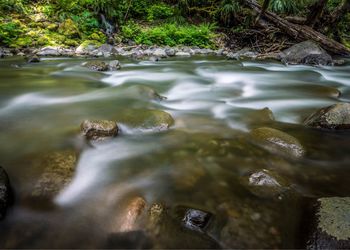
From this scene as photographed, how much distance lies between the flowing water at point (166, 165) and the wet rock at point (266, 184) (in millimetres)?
55

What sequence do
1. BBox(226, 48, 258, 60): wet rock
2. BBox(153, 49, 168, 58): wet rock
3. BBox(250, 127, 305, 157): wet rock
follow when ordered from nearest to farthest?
BBox(250, 127, 305, 157): wet rock
BBox(226, 48, 258, 60): wet rock
BBox(153, 49, 168, 58): wet rock

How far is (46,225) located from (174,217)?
2.78 feet

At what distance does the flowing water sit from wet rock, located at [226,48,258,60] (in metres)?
4.38

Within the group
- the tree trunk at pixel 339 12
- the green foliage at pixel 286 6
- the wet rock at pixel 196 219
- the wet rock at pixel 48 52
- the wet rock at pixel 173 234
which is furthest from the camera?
the green foliage at pixel 286 6

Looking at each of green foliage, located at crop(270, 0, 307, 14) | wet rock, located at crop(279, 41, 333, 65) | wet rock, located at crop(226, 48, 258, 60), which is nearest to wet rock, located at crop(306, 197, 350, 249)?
wet rock, located at crop(279, 41, 333, 65)

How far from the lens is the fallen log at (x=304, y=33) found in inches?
405

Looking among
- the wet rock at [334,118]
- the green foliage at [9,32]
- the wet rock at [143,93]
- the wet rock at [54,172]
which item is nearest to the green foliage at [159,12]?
the green foliage at [9,32]

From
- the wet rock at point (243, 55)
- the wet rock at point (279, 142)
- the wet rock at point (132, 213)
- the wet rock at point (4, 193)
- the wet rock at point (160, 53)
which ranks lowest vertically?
the wet rock at point (243, 55)

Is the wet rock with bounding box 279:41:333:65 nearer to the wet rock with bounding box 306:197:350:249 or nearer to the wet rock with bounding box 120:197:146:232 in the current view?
the wet rock with bounding box 306:197:350:249

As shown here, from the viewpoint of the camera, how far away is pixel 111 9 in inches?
459

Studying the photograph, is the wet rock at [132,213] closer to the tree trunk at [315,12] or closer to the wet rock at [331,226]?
the wet rock at [331,226]

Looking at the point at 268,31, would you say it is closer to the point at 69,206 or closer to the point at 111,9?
the point at 111,9

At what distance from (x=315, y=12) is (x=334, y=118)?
8.50 m

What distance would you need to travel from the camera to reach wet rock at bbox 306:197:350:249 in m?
1.66
